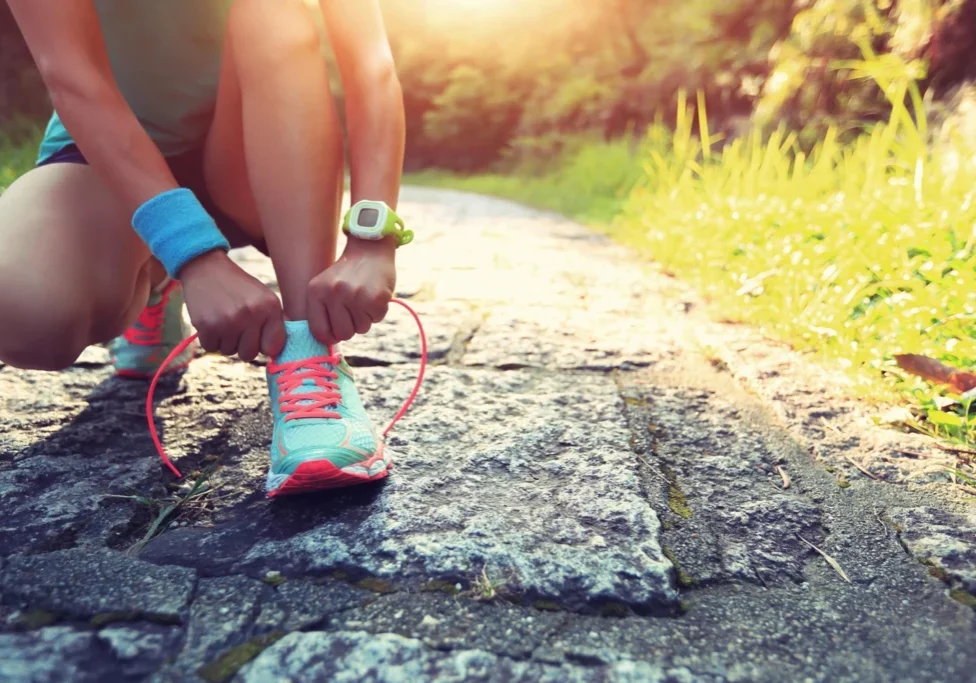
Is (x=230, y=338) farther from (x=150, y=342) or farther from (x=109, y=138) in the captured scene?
(x=150, y=342)

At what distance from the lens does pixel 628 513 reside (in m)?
1.08

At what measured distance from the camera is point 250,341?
109cm

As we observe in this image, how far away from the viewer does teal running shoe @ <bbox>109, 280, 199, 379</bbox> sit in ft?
5.32

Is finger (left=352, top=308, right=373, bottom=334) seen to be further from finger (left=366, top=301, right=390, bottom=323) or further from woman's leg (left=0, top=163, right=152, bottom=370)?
woman's leg (left=0, top=163, right=152, bottom=370)

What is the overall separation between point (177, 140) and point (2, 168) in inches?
137

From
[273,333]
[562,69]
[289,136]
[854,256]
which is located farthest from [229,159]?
[562,69]

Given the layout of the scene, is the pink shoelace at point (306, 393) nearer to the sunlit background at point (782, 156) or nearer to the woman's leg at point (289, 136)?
the woman's leg at point (289, 136)

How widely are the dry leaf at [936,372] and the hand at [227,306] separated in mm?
1270

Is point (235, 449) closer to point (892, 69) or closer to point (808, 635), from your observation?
point (808, 635)

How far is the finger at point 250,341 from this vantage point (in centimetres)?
108

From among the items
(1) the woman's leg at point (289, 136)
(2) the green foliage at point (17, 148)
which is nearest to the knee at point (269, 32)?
(1) the woman's leg at point (289, 136)

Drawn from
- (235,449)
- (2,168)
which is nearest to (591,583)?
(235,449)

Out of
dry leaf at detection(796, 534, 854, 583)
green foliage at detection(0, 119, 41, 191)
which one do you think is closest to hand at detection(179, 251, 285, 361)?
dry leaf at detection(796, 534, 854, 583)

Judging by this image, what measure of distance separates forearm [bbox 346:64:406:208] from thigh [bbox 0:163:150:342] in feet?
1.53
